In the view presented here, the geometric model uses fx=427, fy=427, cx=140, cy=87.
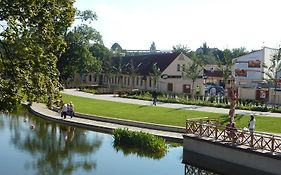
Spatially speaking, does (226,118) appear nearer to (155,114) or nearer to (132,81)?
(155,114)

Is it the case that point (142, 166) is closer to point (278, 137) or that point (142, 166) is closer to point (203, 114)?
point (278, 137)

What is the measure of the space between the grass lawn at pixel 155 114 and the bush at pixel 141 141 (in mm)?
6583

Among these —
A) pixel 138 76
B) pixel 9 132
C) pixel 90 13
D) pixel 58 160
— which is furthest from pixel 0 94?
pixel 90 13

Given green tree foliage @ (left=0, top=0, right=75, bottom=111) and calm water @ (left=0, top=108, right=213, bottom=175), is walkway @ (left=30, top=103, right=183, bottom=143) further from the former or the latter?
green tree foliage @ (left=0, top=0, right=75, bottom=111)

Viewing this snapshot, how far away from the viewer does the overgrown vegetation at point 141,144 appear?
2596cm

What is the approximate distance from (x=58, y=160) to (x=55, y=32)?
10839 millimetres

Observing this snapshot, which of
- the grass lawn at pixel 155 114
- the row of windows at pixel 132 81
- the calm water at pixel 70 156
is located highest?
the row of windows at pixel 132 81

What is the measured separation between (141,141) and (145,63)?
5259cm

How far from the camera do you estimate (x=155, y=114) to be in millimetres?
38594

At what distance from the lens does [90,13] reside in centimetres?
8000

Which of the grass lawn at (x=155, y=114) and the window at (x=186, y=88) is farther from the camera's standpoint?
the window at (x=186, y=88)

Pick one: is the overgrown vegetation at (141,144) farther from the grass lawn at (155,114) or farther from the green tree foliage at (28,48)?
the green tree foliage at (28,48)

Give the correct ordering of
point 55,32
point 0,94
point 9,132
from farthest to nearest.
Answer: point 9,132 → point 55,32 → point 0,94

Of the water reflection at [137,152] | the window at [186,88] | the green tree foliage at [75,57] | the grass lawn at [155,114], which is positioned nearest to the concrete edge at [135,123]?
the grass lawn at [155,114]
